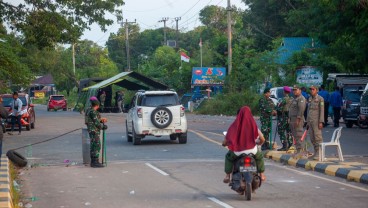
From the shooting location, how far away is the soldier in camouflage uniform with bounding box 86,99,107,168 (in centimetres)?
1916

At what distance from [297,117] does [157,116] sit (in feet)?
22.6

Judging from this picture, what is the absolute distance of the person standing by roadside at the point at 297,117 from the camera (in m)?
19.7

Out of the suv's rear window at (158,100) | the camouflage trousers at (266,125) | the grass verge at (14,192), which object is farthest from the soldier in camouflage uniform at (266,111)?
the grass verge at (14,192)

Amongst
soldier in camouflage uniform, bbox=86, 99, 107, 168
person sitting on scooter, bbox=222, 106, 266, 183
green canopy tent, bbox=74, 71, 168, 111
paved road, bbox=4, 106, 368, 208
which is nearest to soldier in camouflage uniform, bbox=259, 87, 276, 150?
paved road, bbox=4, 106, 368, 208

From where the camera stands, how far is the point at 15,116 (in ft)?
114

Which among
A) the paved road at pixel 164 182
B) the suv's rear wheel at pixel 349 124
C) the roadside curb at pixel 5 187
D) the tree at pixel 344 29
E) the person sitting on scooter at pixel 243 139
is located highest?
the tree at pixel 344 29

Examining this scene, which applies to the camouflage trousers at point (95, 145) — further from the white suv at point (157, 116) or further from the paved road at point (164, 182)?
the white suv at point (157, 116)

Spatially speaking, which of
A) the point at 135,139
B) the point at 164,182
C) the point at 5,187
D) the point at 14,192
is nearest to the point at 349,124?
the point at 135,139

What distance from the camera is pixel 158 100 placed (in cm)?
2583

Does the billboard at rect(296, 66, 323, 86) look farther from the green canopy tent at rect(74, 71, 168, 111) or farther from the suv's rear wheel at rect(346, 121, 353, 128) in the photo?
the suv's rear wheel at rect(346, 121, 353, 128)

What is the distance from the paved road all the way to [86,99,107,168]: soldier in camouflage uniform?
36 centimetres

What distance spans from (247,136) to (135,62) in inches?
4164

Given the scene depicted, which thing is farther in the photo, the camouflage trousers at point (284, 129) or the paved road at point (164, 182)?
the camouflage trousers at point (284, 129)

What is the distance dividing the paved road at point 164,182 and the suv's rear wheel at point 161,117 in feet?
2.60
